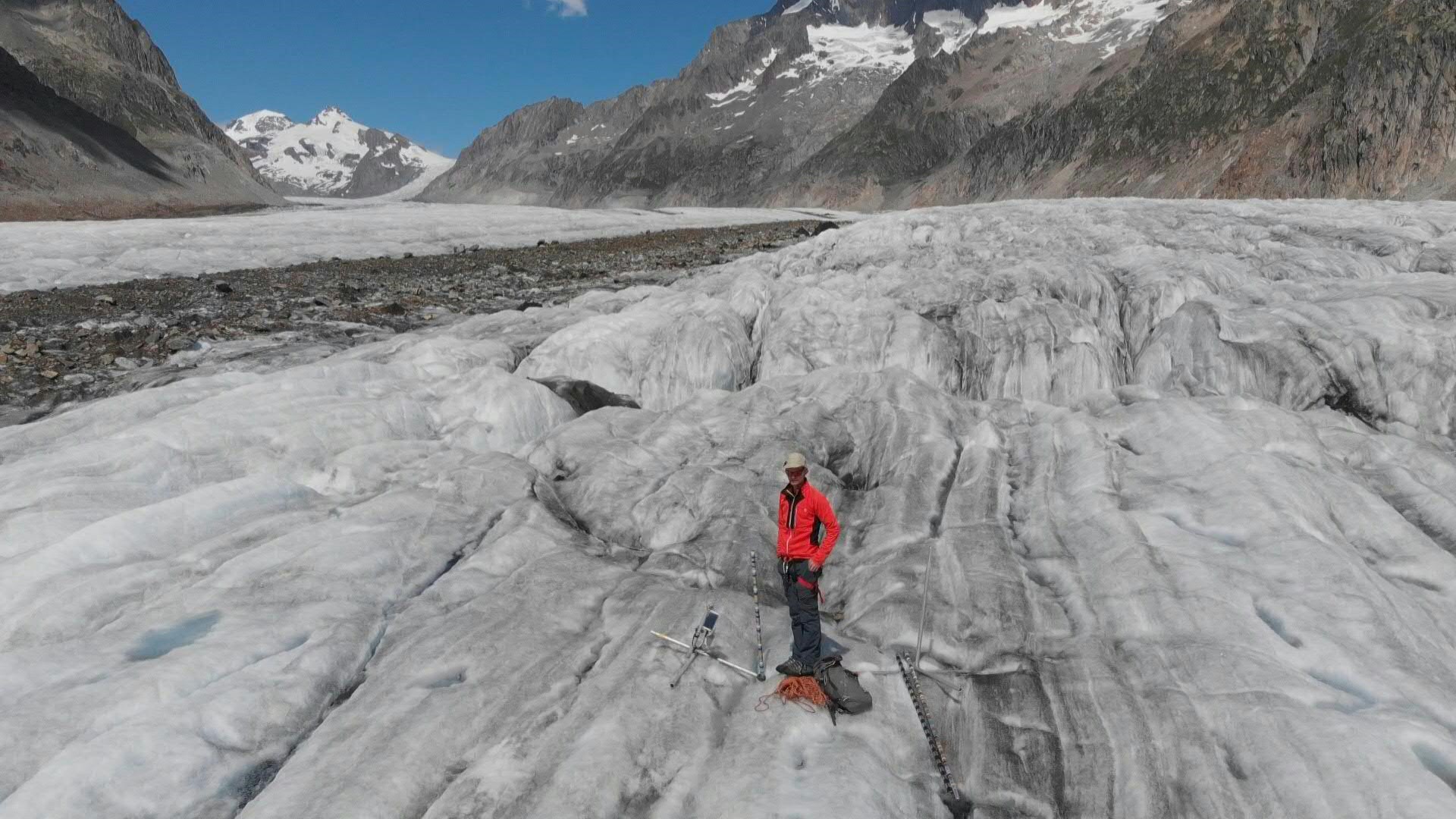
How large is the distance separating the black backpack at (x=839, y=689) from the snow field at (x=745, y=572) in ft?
0.74

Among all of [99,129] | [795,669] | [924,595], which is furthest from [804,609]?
[99,129]

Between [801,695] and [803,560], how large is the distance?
4.73ft

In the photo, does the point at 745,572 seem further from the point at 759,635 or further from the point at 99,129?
the point at 99,129

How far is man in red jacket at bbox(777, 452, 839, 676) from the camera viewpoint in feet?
26.2

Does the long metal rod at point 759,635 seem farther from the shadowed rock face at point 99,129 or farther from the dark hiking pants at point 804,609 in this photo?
the shadowed rock face at point 99,129

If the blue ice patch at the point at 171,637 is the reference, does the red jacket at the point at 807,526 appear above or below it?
above

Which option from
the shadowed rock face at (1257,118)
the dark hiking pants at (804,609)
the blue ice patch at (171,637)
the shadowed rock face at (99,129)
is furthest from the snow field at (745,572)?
the shadowed rock face at (99,129)

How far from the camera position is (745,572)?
10.9 metres

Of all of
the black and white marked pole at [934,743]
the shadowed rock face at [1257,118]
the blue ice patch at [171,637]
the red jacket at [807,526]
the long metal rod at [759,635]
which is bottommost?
the black and white marked pole at [934,743]

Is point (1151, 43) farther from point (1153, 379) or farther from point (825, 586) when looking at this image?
point (825, 586)

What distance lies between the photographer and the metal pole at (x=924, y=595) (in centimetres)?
864

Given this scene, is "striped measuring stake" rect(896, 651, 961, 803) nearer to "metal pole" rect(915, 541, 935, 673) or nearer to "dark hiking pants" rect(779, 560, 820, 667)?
"metal pole" rect(915, 541, 935, 673)

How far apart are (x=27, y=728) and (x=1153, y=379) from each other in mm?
19881

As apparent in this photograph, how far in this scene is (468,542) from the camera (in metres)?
11.1
